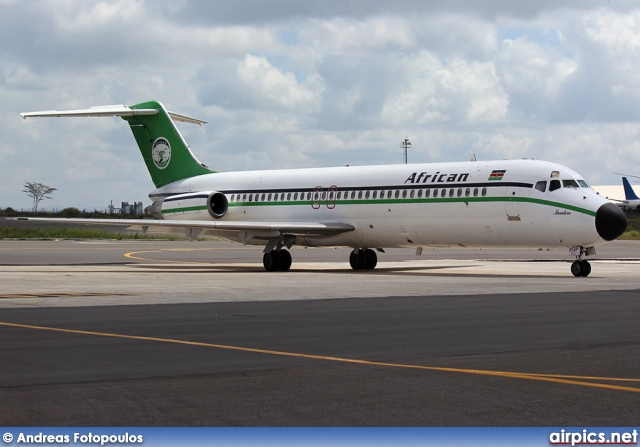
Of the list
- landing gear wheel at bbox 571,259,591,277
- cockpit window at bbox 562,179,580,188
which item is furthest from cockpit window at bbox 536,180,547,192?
landing gear wheel at bbox 571,259,591,277

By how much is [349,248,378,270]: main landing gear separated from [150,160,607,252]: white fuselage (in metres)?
1.20

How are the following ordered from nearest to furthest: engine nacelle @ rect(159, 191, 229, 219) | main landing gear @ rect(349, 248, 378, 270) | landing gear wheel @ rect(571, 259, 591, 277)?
landing gear wheel @ rect(571, 259, 591, 277) < main landing gear @ rect(349, 248, 378, 270) < engine nacelle @ rect(159, 191, 229, 219)

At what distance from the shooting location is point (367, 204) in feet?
109

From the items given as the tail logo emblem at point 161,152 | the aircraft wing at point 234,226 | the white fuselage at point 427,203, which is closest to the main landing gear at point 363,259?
the white fuselage at point 427,203

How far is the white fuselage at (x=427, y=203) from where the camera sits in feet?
95.6

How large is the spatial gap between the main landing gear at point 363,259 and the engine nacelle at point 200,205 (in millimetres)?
5628

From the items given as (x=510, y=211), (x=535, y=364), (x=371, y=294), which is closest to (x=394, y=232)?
(x=510, y=211)

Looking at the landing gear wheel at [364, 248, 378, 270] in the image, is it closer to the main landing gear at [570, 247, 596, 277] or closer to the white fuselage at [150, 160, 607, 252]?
the white fuselage at [150, 160, 607, 252]

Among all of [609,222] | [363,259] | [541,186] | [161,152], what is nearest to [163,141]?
[161,152]

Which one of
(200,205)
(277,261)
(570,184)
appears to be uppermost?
(200,205)

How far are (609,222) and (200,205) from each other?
15.9m

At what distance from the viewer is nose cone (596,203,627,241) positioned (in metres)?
28.2

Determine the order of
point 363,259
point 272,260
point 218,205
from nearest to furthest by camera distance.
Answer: point 272,260, point 363,259, point 218,205

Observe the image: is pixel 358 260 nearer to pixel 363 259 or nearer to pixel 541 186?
pixel 363 259
